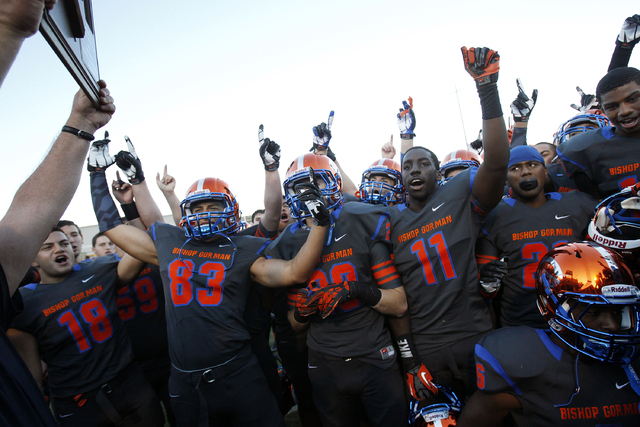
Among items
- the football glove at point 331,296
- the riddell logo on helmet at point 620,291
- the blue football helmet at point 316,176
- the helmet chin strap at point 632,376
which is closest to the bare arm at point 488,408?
the helmet chin strap at point 632,376

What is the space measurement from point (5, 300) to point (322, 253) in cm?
207

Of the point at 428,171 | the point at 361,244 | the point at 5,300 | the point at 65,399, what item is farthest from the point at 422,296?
the point at 65,399

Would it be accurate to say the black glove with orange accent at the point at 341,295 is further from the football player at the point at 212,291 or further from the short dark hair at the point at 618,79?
the short dark hair at the point at 618,79

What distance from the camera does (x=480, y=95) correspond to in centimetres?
260

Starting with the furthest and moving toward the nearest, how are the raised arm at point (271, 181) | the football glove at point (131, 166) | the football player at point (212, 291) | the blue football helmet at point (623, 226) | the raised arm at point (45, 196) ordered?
the football glove at point (131, 166)
the raised arm at point (271, 181)
the football player at point (212, 291)
the blue football helmet at point (623, 226)
the raised arm at point (45, 196)

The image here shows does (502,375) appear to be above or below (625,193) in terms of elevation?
below

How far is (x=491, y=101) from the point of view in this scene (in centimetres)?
254

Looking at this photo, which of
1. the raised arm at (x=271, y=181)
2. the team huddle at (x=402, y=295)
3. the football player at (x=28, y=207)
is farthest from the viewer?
the raised arm at (x=271, y=181)

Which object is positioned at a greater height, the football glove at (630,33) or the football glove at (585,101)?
the football glove at (630,33)

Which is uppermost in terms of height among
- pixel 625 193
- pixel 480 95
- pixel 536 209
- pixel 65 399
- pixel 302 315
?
pixel 480 95

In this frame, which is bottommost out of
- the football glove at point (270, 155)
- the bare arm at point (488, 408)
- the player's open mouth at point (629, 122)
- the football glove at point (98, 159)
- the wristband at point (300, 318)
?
the bare arm at point (488, 408)

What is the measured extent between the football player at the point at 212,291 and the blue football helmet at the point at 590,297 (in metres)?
1.52

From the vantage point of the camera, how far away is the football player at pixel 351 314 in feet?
8.90

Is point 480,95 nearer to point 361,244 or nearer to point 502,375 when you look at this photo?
point 361,244
